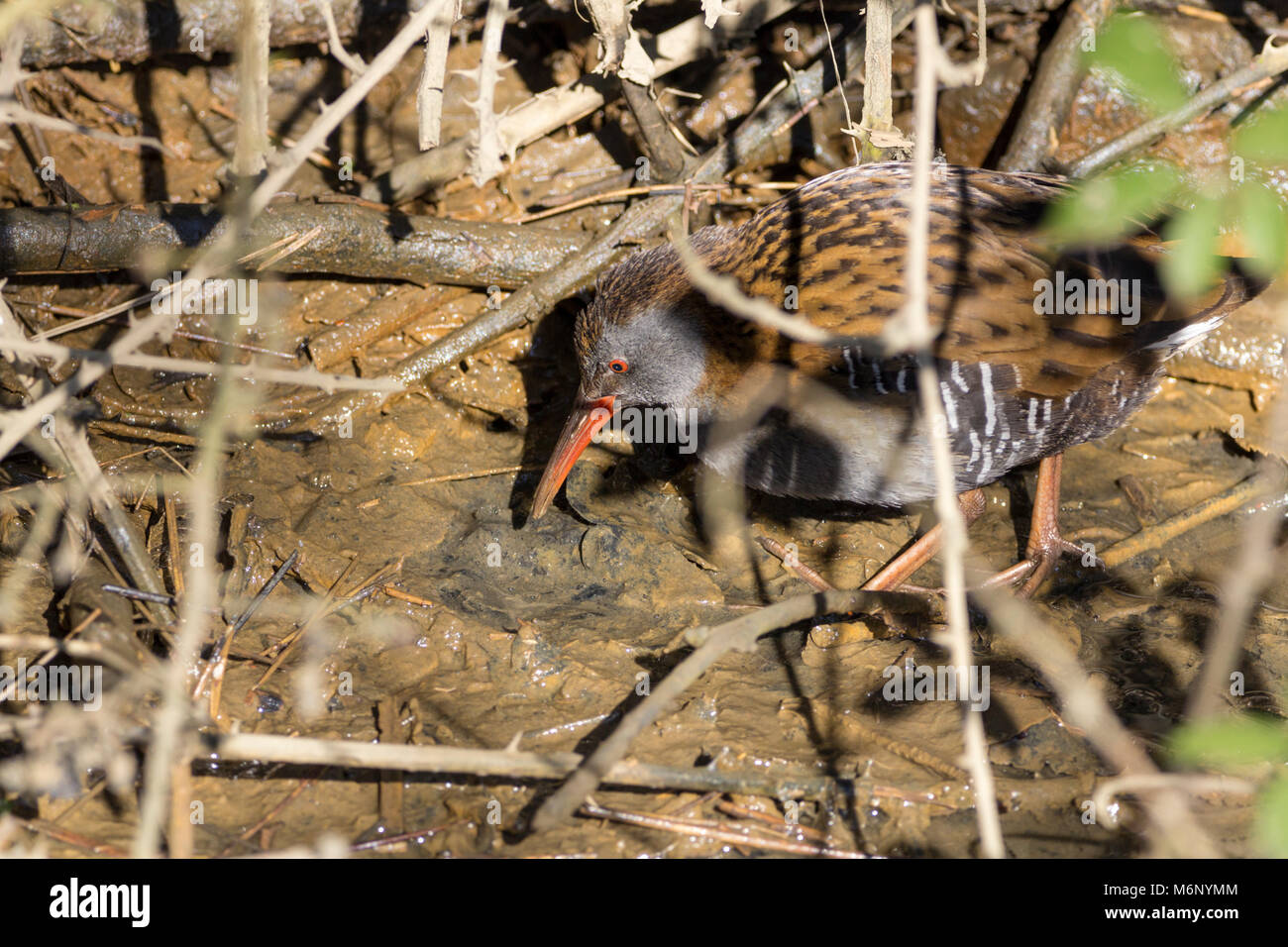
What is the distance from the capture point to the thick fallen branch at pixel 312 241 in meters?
3.77

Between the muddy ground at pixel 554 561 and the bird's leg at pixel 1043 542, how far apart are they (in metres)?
0.07

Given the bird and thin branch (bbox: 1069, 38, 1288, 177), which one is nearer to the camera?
the bird

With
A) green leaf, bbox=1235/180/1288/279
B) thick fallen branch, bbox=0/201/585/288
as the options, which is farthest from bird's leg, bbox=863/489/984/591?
green leaf, bbox=1235/180/1288/279

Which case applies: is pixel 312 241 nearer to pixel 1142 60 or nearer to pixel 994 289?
pixel 994 289

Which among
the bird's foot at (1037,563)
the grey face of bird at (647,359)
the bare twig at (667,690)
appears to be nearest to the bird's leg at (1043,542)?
the bird's foot at (1037,563)

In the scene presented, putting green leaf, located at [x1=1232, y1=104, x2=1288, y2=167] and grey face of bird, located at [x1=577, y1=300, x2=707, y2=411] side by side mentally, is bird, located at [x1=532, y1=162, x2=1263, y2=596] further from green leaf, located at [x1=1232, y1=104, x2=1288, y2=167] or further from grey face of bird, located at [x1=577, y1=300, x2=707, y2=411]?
green leaf, located at [x1=1232, y1=104, x2=1288, y2=167]

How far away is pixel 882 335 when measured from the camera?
3.07 metres

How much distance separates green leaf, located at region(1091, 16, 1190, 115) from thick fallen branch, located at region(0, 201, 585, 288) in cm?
303

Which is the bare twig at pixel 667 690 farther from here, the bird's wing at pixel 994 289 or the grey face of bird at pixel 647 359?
the grey face of bird at pixel 647 359

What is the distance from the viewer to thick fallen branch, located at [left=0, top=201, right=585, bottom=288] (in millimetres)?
3770

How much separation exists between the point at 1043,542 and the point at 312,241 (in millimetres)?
2913
